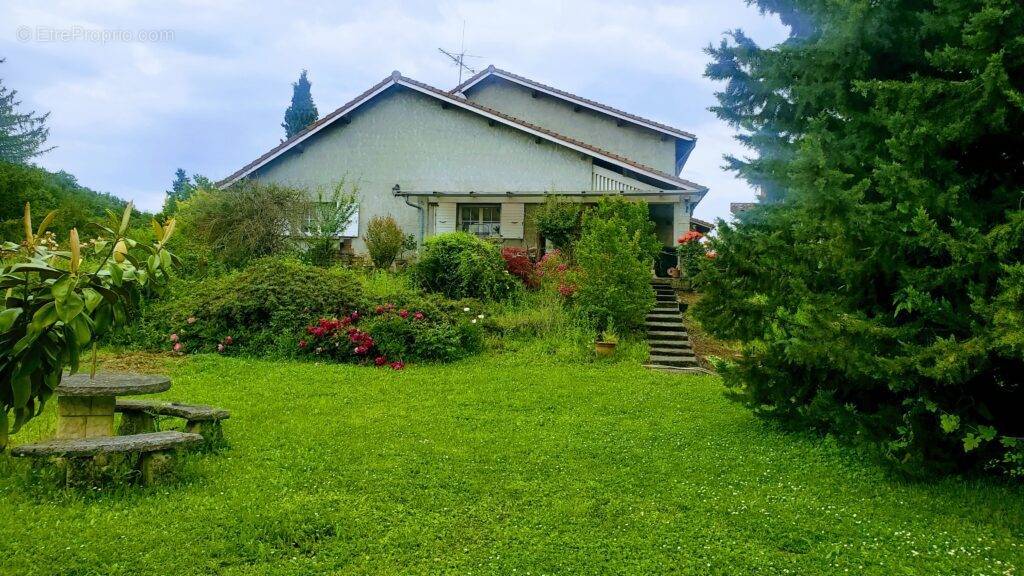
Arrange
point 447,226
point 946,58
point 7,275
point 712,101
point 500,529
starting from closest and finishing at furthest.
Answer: point 7,275 < point 500,529 < point 946,58 < point 712,101 < point 447,226

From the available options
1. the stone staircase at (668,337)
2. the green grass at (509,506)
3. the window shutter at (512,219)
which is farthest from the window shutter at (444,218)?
the green grass at (509,506)

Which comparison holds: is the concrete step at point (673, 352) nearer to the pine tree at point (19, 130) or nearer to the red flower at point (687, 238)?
the red flower at point (687, 238)

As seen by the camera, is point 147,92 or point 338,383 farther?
point 147,92

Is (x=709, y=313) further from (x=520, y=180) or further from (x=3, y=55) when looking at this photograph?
(x=3, y=55)

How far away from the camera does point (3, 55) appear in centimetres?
3647

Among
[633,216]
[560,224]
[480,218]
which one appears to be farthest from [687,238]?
[480,218]

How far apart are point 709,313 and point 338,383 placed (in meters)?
5.18

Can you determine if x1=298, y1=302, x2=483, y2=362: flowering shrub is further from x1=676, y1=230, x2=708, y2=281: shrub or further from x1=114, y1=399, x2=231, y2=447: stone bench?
x1=676, y1=230, x2=708, y2=281: shrub

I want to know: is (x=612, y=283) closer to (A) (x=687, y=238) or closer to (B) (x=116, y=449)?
(A) (x=687, y=238)

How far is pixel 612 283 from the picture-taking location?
11828mm

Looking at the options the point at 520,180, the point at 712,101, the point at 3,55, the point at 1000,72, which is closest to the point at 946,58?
the point at 1000,72

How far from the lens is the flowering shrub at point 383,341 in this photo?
10.2m

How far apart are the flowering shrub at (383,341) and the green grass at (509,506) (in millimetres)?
3000

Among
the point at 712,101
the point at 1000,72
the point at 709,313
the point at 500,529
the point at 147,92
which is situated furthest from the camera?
the point at 147,92
